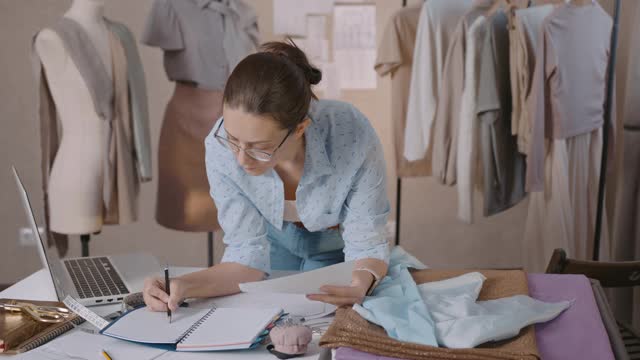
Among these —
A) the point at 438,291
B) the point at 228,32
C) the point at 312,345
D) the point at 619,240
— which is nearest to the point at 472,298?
the point at 438,291

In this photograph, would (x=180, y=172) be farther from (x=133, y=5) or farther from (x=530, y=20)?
(x=530, y=20)

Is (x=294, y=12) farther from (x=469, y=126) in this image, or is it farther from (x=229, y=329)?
(x=229, y=329)

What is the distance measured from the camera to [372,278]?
5.15ft

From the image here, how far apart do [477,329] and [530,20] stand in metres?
2.32

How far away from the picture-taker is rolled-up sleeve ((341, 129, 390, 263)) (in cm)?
171

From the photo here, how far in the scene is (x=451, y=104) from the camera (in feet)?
11.1

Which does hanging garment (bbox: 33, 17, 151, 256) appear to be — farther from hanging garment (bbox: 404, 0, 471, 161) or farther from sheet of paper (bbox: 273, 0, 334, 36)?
hanging garment (bbox: 404, 0, 471, 161)

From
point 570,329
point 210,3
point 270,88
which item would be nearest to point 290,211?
point 270,88

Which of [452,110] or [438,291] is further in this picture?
[452,110]

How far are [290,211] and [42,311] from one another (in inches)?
25.8

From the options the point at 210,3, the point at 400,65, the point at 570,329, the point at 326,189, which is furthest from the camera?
the point at 400,65

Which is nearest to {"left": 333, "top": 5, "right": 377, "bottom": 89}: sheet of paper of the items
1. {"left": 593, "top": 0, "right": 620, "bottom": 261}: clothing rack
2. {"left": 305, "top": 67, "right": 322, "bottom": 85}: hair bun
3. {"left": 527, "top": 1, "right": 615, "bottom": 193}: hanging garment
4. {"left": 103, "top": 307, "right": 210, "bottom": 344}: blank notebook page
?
{"left": 527, "top": 1, "right": 615, "bottom": 193}: hanging garment

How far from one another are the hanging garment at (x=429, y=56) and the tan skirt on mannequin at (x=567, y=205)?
0.60 m

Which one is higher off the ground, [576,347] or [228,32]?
[228,32]
